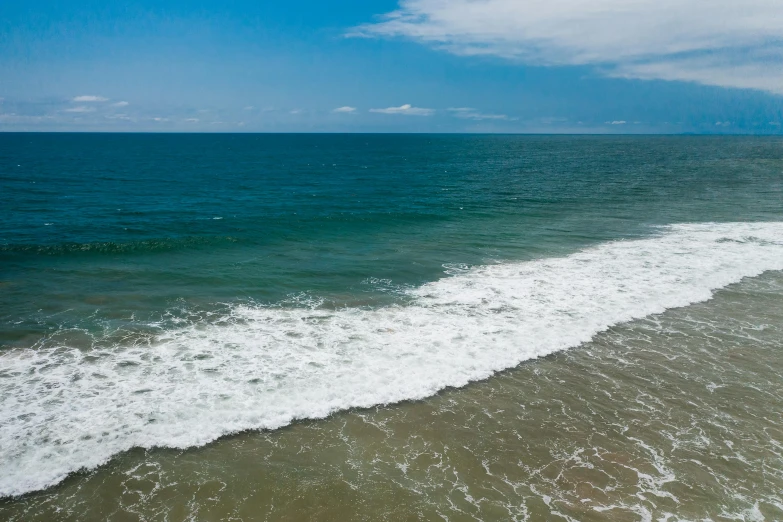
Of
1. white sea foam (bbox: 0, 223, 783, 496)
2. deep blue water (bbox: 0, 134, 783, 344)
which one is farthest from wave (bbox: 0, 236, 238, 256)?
white sea foam (bbox: 0, 223, 783, 496)

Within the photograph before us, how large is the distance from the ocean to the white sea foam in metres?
0.09

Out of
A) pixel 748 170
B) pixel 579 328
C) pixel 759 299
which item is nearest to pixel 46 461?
pixel 579 328

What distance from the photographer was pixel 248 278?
27.6 metres

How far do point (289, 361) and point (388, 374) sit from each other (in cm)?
370

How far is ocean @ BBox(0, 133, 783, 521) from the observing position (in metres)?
11.8

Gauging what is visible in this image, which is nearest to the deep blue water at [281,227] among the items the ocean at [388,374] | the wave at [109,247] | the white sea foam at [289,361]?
the wave at [109,247]

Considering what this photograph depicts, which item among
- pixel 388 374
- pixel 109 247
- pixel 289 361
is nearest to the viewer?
pixel 388 374

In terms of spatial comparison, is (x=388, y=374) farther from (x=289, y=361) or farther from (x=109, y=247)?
(x=109, y=247)

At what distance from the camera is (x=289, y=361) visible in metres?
17.9

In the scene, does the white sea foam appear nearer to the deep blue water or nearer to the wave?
the deep blue water

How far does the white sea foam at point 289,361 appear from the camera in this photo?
13.9m

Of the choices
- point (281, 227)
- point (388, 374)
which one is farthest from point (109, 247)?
point (388, 374)

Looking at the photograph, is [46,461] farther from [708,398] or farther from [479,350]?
[708,398]

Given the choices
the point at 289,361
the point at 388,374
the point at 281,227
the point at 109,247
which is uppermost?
the point at 281,227
